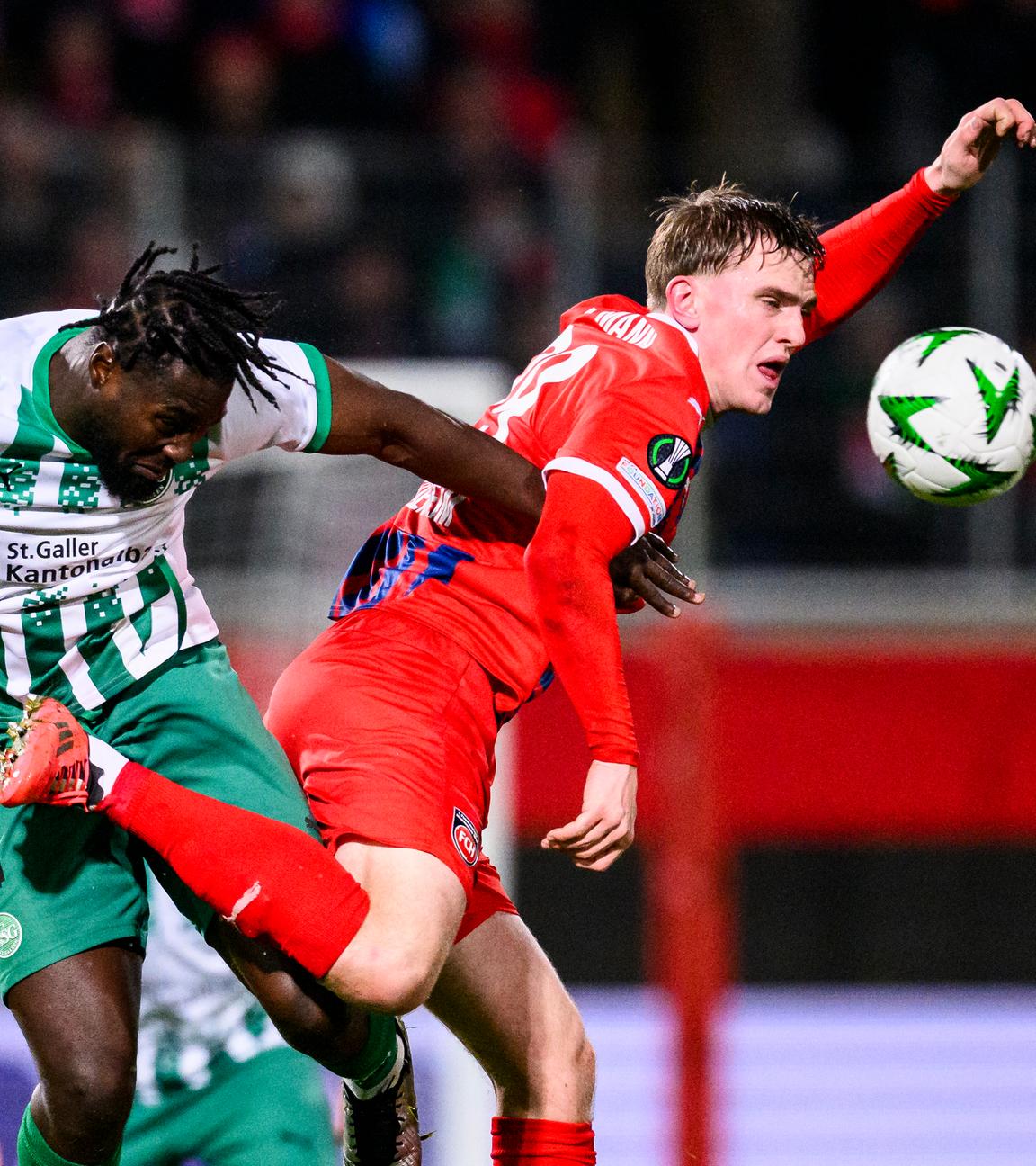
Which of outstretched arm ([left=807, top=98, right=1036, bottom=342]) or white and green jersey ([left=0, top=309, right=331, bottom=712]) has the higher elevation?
outstretched arm ([left=807, top=98, right=1036, bottom=342])

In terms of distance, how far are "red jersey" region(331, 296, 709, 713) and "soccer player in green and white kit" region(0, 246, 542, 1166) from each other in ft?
0.54

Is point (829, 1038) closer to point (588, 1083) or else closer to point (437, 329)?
point (437, 329)

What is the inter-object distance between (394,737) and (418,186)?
154 inches

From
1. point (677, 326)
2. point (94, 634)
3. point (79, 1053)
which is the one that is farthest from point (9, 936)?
point (677, 326)

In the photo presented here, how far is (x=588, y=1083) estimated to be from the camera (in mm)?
3115

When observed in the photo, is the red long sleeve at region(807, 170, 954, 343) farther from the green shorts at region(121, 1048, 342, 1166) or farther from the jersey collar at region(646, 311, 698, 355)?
the green shorts at region(121, 1048, 342, 1166)

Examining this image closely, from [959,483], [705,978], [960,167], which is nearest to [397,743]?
[959,483]

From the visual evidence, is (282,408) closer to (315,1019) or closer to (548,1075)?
(315,1019)

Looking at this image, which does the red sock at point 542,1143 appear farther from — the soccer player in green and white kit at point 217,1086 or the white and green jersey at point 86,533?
the white and green jersey at point 86,533

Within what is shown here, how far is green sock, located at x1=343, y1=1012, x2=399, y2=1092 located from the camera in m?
2.94

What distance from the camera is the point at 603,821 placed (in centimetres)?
278

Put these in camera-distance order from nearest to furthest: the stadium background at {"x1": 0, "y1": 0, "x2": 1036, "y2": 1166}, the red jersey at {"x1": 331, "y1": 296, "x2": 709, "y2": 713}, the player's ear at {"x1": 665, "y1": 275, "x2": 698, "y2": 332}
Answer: the red jersey at {"x1": 331, "y1": 296, "x2": 709, "y2": 713}, the player's ear at {"x1": 665, "y1": 275, "x2": 698, "y2": 332}, the stadium background at {"x1": 0, "y1": 0, "x2": 1036, "y2": 1166}

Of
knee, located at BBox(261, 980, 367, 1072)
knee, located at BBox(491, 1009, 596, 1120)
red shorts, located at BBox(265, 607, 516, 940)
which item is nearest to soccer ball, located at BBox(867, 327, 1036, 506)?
red shorts, located at BBox(265, 607, 516, 940)

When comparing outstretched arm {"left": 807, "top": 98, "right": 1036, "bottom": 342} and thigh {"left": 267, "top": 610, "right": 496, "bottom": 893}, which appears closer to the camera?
thigh {"left": 267, "top": 610, "right": 496, "bottom": 893}
